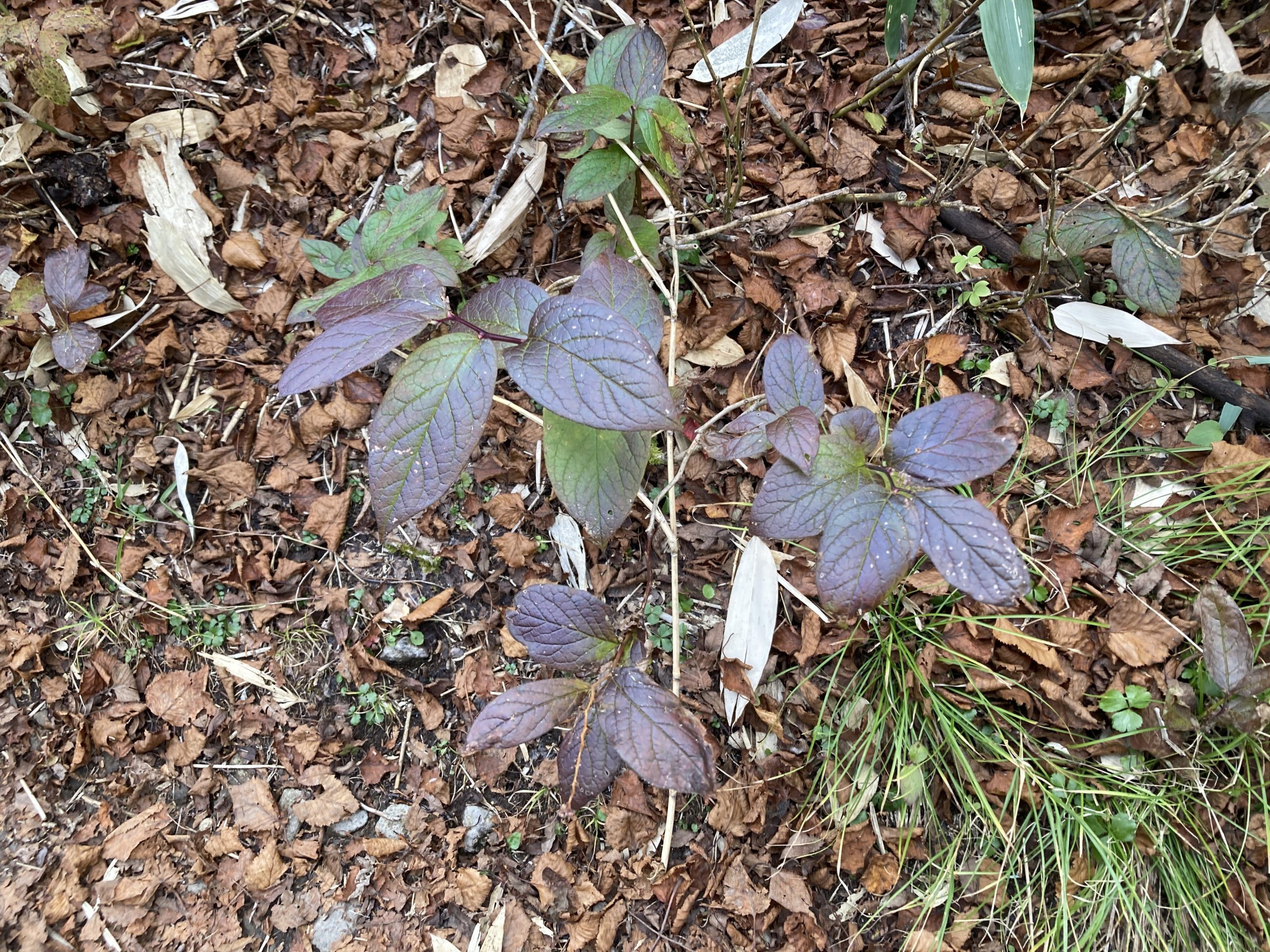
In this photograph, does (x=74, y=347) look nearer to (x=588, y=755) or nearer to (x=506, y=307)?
(x=506, y=307)

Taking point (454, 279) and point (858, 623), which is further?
point (858, 623)

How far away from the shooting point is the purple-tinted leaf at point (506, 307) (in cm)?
120

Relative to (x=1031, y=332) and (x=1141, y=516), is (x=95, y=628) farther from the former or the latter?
(x=1141, y=516)

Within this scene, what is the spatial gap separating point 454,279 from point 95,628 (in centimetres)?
140

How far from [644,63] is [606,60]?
0.12 metres

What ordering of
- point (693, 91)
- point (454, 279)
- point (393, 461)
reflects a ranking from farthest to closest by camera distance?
point (693, 91) < point (454, 279) < point (393, 461)

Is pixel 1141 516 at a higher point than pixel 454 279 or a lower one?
lower

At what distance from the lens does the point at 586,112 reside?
1.40 meters

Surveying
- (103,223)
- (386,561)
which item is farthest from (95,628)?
(103,223)

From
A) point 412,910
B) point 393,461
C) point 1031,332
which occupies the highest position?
point 393,461

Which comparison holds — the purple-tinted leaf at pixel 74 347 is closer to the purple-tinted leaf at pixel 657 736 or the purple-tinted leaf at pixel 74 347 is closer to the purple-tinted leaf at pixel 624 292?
the purple-tinted leaf at pixel 624 292

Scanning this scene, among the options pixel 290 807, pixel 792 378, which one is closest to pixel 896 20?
pixel 792 378

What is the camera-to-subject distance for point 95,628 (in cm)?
189

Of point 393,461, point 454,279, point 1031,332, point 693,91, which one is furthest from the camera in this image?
point 693,91
